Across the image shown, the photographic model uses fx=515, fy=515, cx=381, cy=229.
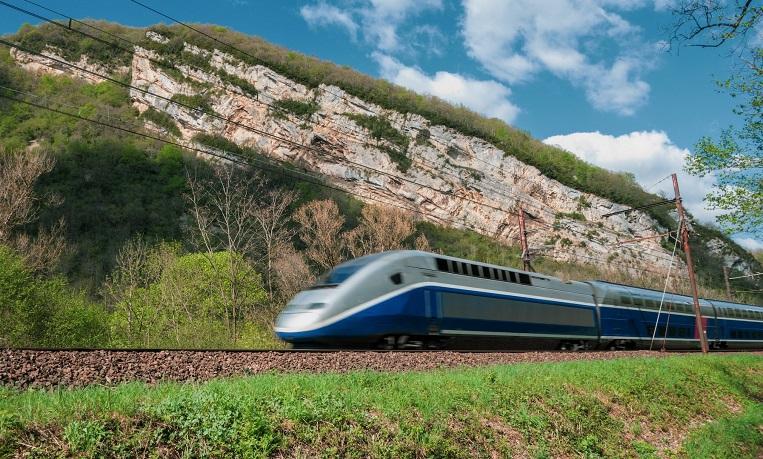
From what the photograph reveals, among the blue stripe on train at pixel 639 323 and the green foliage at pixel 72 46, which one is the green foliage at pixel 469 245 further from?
the green foliage at pixel 72 46

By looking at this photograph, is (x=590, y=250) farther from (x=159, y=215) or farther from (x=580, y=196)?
(x=159, y=215)

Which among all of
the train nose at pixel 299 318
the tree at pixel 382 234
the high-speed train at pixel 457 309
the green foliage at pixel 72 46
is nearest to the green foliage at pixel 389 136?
the tree at pixel 382 234

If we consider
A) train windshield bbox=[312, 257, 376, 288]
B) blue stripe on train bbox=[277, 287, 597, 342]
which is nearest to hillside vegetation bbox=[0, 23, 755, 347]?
train windshield bbox=[312, 257, 376, 288]

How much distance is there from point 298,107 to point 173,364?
306ft

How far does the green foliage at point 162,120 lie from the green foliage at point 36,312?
75.9 meters

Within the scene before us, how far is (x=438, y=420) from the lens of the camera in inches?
290

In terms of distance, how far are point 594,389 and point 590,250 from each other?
94019 mm

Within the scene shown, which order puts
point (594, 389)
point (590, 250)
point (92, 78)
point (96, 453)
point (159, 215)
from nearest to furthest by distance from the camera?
point (96, 453), point (594, 389), point (159, 215), point (590, 250), point (92, 78)

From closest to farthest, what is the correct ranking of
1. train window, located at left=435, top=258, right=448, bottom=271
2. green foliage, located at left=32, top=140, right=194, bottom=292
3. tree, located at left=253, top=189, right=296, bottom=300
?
train window, located at left=435, top=258, right=448, bottom=271
tree, located at left=253, top=189, right=296, bottom=300
green foliage, located at left=32, top=140, right=194, bottom=292

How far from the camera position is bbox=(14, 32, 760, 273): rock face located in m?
92.5

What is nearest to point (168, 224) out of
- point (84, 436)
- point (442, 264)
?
point (442, 264)

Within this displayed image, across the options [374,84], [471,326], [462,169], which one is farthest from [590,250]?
[471,326]

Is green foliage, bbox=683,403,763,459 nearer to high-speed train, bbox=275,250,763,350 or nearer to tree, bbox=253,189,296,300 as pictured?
high-speed train, bbox=275,250,763,350

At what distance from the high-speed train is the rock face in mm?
62643
